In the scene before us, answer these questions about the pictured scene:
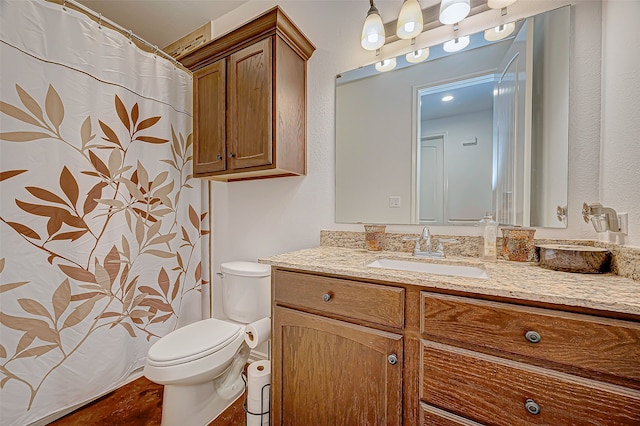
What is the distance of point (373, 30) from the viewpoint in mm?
1350

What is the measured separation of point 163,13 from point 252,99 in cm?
132

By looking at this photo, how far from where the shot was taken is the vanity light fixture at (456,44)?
1.24 m

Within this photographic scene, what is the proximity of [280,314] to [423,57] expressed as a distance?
1412mm

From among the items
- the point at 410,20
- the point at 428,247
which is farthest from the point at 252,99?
the point at 428,247

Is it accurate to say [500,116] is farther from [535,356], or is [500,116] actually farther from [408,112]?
[535,356]

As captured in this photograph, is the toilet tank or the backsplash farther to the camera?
the toilet tank

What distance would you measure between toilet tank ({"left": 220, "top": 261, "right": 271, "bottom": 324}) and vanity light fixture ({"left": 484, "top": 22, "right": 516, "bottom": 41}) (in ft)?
5.31

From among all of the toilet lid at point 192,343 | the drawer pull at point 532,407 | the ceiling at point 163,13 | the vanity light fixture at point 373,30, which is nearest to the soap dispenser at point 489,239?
the drawer pull at point 532,407

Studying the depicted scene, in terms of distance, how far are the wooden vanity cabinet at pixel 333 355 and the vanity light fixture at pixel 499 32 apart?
121 cm

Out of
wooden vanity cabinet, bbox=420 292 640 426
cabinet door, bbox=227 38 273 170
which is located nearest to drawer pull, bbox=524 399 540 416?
wooden vanity cabinet, bbox=420 292 640 426

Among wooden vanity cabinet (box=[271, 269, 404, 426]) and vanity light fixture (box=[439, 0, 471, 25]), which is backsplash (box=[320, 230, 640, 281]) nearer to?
wooden vanity cabinet (box=[271, 269, 404, 426])

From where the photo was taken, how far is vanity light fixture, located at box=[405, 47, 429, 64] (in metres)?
1.33

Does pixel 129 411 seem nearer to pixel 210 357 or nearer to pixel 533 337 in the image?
pixel 210 357

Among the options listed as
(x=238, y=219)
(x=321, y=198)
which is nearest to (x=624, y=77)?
(x=321, y=198)
